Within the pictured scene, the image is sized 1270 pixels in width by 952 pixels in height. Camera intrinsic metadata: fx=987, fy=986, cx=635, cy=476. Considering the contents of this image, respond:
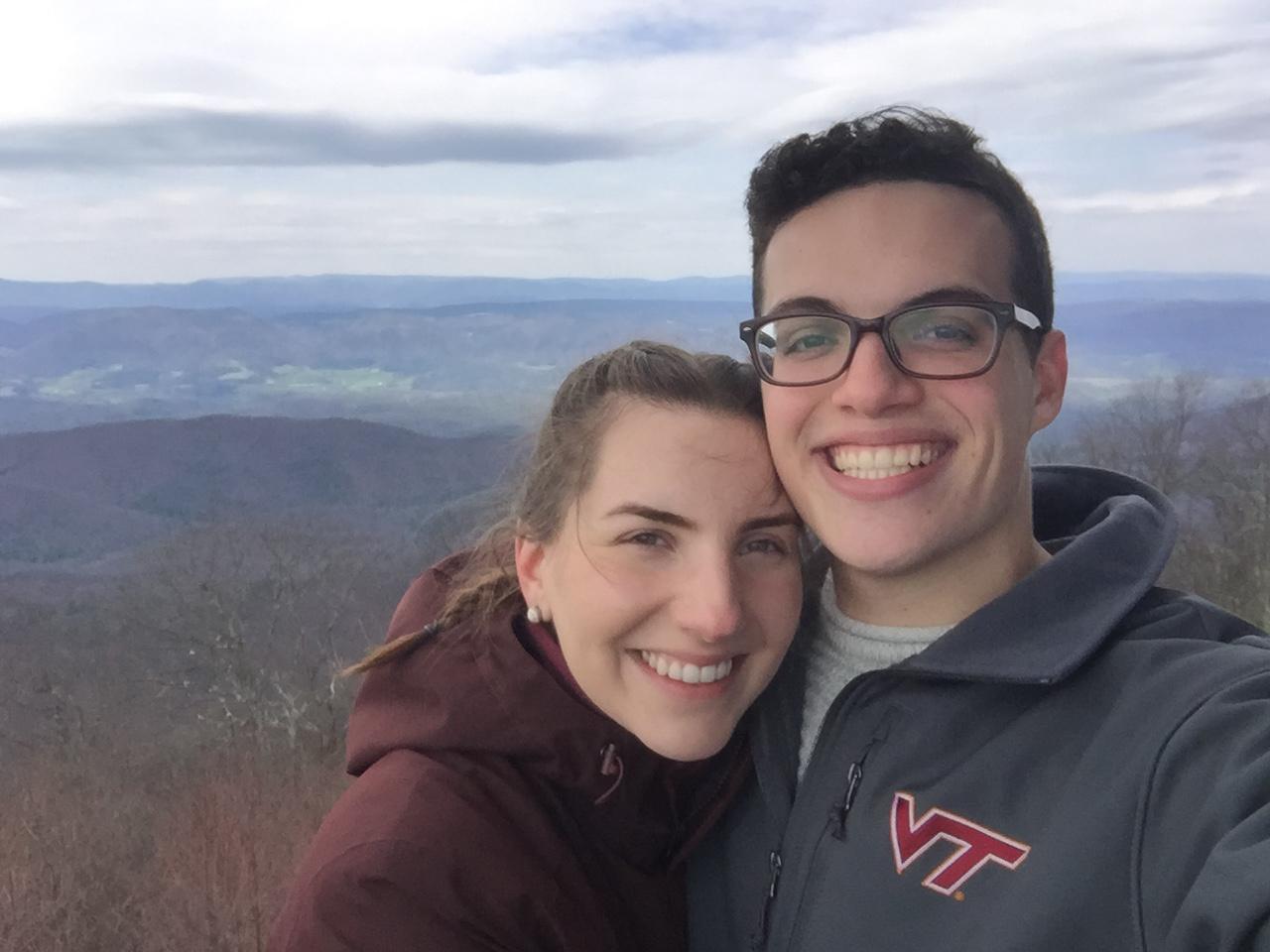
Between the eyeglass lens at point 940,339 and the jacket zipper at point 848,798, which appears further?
the eyeglass lens at point 940,339

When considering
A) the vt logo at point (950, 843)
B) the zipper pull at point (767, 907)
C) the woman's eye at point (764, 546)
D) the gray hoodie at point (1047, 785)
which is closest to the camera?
the gray hoodie at point (1047, 785)

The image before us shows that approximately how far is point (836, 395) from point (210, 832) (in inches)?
426

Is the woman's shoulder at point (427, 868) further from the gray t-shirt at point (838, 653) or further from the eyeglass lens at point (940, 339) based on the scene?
the eyeglass lens at point (940, 339)

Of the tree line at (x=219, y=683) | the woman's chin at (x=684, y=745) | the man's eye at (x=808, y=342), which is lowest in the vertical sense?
the tree line at (x=219, y=683)

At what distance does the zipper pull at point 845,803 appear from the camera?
165 cm

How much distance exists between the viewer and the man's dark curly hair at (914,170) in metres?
1.89

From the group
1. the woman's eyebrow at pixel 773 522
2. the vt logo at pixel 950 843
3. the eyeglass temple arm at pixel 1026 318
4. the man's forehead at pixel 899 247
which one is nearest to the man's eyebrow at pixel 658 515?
Answer: the woman's eyebrow at pixel 773 522

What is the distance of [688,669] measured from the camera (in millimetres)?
1853

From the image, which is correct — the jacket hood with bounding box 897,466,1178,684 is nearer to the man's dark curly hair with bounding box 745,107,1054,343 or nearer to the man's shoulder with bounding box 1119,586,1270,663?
the man's shoulder with bounding box 1119,586,1270,663

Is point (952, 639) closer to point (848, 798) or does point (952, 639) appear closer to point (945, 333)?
point (848, 798)

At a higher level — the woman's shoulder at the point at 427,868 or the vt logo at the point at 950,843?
the vt logo at the point at 950,843

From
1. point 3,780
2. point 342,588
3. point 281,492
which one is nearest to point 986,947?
point 3,780

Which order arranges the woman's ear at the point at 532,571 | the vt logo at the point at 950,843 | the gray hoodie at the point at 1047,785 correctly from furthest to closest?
the woman's ear at the point at 532,571 → the vt logo at the point at 950,843 → the gray hoodie at the point at 1047,785

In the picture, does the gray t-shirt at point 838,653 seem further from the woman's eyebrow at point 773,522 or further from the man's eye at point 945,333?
the man's eye at point 945,333
